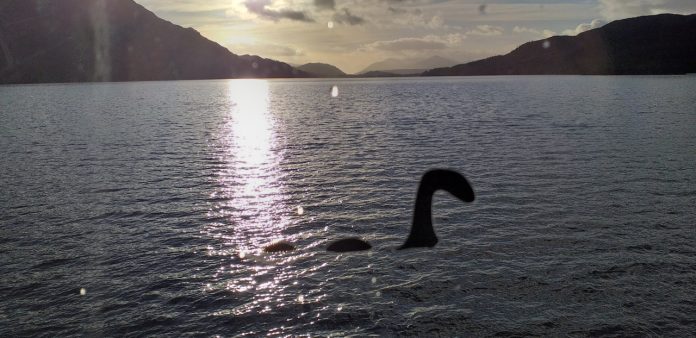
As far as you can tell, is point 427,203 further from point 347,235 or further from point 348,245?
point 348,245

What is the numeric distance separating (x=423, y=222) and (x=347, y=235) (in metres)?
3.92

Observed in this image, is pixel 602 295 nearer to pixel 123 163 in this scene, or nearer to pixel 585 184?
pixel 585 184

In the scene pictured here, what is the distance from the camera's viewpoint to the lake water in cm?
1658

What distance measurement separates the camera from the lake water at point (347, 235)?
54.4 ft

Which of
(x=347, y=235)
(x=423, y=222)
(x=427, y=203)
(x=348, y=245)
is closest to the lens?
(x=348, y=245)

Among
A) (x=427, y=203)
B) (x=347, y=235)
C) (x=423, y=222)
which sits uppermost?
(x=427, y=203)

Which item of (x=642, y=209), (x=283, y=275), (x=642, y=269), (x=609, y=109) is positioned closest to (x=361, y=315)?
(x=283, y=275)

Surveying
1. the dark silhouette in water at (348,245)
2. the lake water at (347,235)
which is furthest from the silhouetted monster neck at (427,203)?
the dark silhouette in water at (348,245)

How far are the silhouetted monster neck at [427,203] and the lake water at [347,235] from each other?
0.64 m

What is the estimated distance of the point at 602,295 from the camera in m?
17.9

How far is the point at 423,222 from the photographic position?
25.8m

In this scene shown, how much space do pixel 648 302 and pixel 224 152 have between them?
45150mm

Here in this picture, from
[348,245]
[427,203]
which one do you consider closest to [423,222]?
[427,203]

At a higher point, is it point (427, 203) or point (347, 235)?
point (427, 203)
